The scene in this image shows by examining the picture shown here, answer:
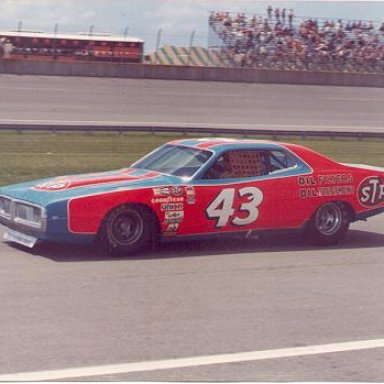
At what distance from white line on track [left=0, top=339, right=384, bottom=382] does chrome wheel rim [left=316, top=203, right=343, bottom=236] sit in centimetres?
411

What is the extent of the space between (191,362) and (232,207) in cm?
416

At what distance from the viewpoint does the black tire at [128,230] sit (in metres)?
8.80

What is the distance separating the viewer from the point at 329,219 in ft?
33.6

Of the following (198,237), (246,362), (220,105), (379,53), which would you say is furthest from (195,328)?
(379,53)

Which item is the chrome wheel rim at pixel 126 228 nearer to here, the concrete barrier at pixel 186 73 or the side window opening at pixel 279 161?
the side window opening at pixel 279 161

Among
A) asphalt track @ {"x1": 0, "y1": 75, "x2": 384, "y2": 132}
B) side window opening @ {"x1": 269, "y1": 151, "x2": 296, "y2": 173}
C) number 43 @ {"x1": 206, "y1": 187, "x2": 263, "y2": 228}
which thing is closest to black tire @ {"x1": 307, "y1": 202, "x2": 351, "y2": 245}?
side window opening @ {"x1": 269, "y1": 151, "x2": 296, "y2": 173}

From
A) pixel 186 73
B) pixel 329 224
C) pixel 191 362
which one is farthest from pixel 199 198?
pixel 186 73

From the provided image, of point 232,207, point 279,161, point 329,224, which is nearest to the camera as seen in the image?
point 232,207

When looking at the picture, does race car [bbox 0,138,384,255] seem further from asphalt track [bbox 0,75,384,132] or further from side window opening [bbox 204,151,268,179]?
asphalt track [bbox 0,75,384,132]

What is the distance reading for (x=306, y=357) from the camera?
558 cm

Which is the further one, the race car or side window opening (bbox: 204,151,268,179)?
side window opening (bbox: 204,151,268,179)

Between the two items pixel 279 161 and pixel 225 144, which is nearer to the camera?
pixel 225 144

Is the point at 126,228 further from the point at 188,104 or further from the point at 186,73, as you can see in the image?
the point at 186,73

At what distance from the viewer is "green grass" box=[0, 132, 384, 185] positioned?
16469 mm
